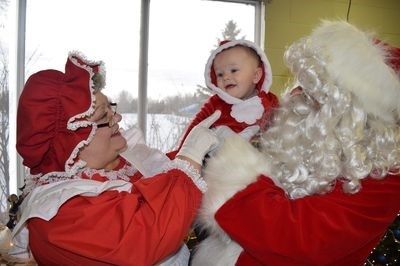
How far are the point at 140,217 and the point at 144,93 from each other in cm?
215

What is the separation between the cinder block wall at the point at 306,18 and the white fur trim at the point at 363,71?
198 cm

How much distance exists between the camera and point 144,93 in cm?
308

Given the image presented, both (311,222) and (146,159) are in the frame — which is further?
(146,159)

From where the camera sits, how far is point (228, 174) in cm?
111

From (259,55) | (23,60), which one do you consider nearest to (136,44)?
(23,60)

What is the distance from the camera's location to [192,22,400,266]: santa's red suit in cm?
99

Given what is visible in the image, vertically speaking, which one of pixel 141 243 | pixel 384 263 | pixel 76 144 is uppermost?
pixel 76 144

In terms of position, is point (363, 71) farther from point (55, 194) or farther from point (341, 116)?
point (55, 194)

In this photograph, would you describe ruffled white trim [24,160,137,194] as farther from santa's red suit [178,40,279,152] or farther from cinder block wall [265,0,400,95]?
cinder block wall [265,0,400,95]

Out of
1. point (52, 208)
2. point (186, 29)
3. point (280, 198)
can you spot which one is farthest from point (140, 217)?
point (186, 29)

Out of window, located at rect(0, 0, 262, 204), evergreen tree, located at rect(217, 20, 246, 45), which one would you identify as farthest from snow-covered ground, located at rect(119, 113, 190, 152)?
evergreen tree, located at rect(217, 20, 246, 45)

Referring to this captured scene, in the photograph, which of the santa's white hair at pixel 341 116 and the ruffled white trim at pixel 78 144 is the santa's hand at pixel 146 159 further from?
the santa's white hair at pixel 341 116

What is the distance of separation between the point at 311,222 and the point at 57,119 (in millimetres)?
700

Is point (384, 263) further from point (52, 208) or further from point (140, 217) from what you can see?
point (52, 208)
